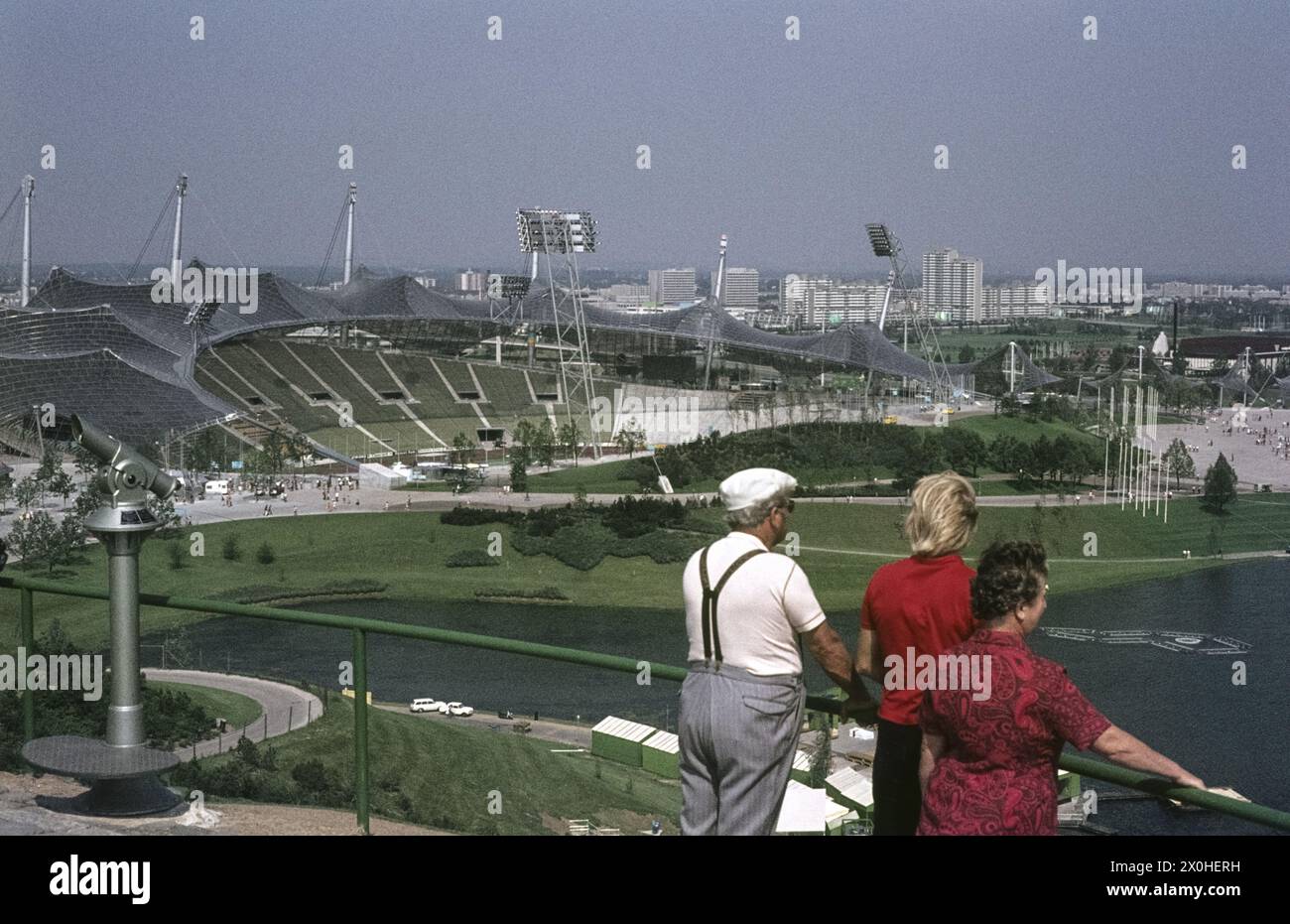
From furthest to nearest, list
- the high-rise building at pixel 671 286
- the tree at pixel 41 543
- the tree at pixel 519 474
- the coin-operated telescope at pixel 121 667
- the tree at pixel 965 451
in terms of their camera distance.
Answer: the high-rise building at pixel 671 286, the tree at pixel 965 451, the tree at pixel 519 474, the tree at pixel 41 543, the coin-operated telescope at pixel 121 667

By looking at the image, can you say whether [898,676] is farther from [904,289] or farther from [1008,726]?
[904,289]

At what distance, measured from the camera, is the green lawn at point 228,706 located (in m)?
2.85

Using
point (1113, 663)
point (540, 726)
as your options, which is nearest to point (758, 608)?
point (540, 726)

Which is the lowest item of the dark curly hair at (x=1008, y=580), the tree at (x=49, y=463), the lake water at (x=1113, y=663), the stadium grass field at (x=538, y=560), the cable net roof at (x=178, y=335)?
the lake water at (x=1113, y=663)

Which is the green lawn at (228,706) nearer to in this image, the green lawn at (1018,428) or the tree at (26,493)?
the tree at (26,493)

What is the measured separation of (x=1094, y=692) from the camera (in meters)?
12.1

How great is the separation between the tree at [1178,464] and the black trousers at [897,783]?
23.8m

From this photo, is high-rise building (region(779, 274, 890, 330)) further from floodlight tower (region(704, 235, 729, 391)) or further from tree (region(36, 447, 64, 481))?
tree (region(36, 447, 64, 481))

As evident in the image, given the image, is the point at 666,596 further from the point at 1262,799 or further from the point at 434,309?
the point at 434,309

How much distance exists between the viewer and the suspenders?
1.62 meters

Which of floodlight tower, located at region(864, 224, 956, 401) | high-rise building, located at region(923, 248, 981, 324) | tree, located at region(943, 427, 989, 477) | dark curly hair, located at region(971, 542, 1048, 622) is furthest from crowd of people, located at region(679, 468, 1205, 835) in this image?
high-rise building, located at region(923, 248, 981, 324)

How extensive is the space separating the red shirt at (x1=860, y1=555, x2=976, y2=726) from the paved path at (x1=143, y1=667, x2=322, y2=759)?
48.0 inches

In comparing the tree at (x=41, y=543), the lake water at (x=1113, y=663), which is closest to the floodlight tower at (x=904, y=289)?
the lake water at (x=1113, y=663)
